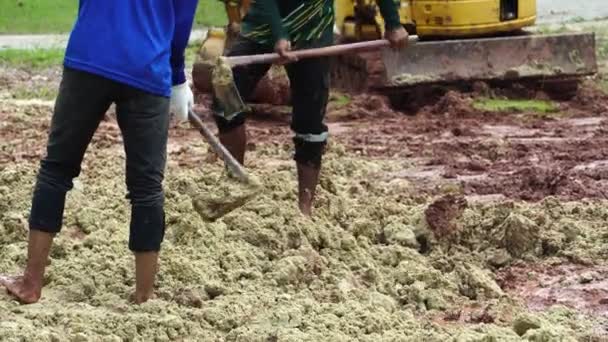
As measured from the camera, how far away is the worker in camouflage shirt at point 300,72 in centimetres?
686

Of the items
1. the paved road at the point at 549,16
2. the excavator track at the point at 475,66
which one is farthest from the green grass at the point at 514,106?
the paved road at the point at 549,16

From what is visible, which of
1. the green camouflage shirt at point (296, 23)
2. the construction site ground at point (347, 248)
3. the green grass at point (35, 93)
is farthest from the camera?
the green grass at point (35, 93)

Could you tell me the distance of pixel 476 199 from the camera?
7949 millimetres

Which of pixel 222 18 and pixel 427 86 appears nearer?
pixel 427 86

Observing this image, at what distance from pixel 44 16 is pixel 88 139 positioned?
1628 cm

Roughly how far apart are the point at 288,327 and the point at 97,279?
3.06 feet

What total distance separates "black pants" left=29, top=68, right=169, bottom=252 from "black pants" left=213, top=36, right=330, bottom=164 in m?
1.87

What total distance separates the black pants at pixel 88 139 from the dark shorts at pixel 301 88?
1.89 m

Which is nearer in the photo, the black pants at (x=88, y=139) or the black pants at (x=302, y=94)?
the black pants at (x=88, y=139)

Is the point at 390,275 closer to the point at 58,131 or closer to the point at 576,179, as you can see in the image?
the point at 58,131

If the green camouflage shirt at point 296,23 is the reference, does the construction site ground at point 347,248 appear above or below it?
below

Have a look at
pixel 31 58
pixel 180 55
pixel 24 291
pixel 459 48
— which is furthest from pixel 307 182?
pixel 31 58

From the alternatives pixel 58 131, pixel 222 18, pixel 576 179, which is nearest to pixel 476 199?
pixel 576 179

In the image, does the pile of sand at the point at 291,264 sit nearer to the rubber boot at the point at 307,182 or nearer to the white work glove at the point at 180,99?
the rubber boot at the point at 307,182
